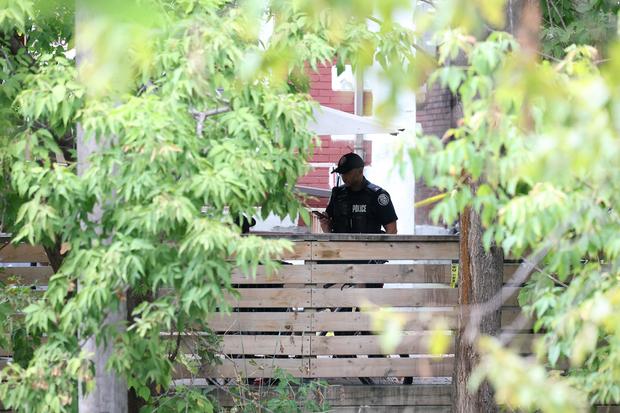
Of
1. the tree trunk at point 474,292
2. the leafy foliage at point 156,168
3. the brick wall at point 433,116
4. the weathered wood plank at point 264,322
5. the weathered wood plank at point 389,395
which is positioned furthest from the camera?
the brick wall at point 433,116

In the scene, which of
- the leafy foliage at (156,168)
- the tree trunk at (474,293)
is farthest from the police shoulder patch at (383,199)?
the leafy foliage at (156,168)

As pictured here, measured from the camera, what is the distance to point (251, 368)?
769cm

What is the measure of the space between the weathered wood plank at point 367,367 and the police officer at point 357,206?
5.22 ft

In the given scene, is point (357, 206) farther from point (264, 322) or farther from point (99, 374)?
point (99, 374)

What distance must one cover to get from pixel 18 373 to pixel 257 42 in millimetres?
2187

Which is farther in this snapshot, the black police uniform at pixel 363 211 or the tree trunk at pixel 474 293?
the black police uniform at pixel 363 211

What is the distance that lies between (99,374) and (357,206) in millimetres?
4040

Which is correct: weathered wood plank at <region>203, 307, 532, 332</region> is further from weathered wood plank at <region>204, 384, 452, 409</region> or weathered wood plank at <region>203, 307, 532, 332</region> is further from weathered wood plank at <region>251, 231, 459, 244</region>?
weathered wood plank at <region>251, 231, 459, 244</region>

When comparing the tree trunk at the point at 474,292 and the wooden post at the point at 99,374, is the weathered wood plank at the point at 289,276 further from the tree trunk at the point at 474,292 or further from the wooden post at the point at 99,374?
the wooden post at the point at 99,374

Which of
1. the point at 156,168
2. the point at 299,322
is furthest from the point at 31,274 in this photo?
the point at 156,168

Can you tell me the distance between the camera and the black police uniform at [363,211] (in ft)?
30.2

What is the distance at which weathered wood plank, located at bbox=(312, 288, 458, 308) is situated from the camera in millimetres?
7824

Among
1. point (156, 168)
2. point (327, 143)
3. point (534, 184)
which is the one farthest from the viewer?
point (327, 143)

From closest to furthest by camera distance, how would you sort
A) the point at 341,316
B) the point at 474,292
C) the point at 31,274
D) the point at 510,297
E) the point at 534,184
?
the point at 534,184, the point at 474,292, the point at 31,274, the point at 341,316, the point at 510,297
